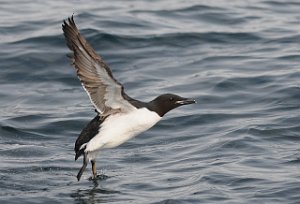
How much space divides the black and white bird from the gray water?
516 mm

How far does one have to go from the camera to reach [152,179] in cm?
1104

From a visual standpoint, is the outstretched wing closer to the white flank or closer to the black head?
the white flank

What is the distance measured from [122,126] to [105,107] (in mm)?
305

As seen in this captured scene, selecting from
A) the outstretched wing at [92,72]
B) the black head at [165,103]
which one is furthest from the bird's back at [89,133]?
the black head at [165,103]

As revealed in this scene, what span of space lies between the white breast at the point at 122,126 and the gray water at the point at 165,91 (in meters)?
0.51

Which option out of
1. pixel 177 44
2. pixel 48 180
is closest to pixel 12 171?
pixel 48 180

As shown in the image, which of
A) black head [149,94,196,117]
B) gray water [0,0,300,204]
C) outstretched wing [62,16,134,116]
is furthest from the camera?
black head [149,94,196,117]

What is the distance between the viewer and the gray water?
10750 mm

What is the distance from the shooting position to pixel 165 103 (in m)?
11.0

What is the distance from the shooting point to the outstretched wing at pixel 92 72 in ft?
33.4

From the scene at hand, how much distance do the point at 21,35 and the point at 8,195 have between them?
8697 mm

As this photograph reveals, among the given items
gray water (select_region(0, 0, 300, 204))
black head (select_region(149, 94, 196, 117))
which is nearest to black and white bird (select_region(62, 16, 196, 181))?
black head (select_region(149, 94, 196, 117))

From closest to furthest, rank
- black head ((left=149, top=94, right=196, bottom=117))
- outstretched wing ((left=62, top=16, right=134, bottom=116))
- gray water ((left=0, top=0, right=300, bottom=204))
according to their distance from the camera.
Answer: outstretched wing ((left=62, top=16, right=134, bottom=116)) → gray water ((left=0, top=0, right=300, bottom=204)) → black head ((left=149, top=94, right=196, bottom=117))

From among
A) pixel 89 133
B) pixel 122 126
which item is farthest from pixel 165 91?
pixel 122 126
